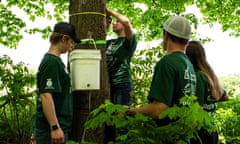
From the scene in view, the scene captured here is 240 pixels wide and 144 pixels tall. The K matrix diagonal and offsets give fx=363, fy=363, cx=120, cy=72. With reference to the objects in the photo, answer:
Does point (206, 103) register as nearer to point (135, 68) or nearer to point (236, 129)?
point (135, 68)

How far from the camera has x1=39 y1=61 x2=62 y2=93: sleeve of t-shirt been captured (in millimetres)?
3014

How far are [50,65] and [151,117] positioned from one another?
102cm

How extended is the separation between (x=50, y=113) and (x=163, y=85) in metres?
1.01

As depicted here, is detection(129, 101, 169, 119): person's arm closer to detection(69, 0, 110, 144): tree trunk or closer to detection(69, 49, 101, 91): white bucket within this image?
detection(69, 49, 101, 91): white bucket

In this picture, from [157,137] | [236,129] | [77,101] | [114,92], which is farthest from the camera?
[236,129]

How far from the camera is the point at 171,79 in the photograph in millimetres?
2572

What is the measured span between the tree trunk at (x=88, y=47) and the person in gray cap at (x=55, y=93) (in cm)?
16

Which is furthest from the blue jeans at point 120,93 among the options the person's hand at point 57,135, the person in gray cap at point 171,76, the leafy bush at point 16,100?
the leafy bush at point 16,100

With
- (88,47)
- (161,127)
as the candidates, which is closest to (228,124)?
(88,47)

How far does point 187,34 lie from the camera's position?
2785 mm

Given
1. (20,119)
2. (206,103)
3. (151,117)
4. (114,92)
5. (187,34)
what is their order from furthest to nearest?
1. (20,119)
2. (114,92)
3. (206,103)
4. (187,34)
5. (151,117)

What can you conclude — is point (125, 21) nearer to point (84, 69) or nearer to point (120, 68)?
point (120, 68)

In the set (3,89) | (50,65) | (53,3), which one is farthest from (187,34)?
(53,3)

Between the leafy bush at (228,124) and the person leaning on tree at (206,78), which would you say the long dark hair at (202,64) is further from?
the leafy bush at (228,124)
